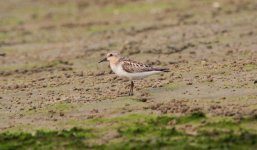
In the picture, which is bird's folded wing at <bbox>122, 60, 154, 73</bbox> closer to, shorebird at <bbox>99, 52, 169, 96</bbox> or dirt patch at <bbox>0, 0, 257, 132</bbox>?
→ shorebird at <bbox>99, 52, 169, 96</bbox>

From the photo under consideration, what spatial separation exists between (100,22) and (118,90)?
13984 millimetres

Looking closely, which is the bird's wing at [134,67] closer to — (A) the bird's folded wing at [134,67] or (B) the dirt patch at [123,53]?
(A) the bird's folded wing at [134,67]

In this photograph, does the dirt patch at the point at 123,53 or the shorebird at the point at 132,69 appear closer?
the dirt patch at the point at 123,53

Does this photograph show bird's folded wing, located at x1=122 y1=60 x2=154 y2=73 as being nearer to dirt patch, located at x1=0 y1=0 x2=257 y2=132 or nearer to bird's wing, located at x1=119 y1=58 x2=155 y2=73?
bird's wing, located at x1=119 y1=58 x2=155 y2=73

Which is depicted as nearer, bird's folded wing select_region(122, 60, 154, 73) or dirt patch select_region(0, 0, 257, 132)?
dirt patch select_region(0, 0, 257, 132)

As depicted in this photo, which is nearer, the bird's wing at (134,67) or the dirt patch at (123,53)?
the dirt patch at (123,53)

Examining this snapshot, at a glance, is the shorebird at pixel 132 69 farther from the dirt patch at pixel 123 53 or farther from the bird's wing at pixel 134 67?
the dirt patch at pixel 123 53

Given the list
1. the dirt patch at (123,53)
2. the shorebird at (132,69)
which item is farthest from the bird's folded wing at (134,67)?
the dirt patch at (123,53)

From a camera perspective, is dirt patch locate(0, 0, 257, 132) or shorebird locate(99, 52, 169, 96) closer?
dirt patch locate(0, 0, 257, 132)

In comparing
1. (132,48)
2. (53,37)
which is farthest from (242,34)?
(53,37)

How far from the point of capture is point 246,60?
18391mm

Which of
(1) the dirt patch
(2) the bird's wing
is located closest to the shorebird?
(2) the bird's wing

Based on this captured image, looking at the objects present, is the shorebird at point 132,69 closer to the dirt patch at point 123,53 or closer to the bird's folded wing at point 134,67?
the bird's folded wing at point 134,67

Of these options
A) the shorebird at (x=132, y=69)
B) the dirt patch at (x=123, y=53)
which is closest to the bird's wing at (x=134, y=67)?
the shorebird at (x=132, y=69)
